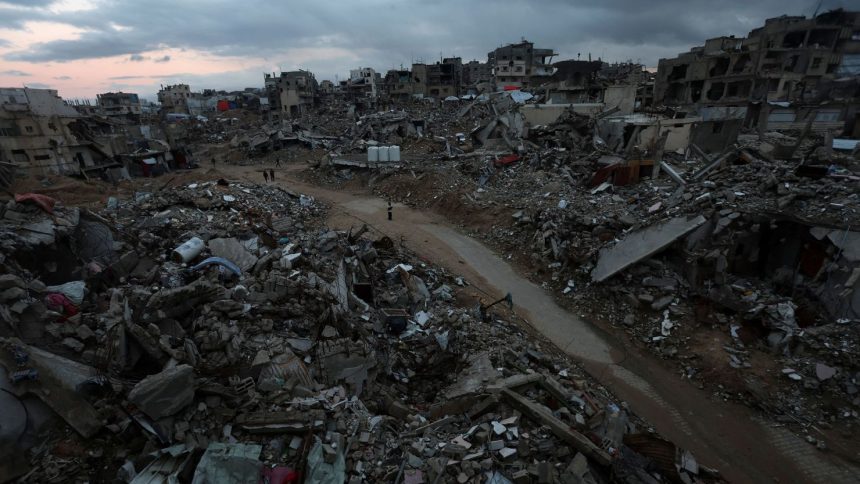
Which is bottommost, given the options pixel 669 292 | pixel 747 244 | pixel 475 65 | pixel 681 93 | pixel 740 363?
pixel 740 363

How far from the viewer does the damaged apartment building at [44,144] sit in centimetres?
2528

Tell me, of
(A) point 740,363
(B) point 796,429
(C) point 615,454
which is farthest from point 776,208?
(C) point 615,454

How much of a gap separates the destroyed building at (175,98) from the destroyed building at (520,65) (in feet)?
180

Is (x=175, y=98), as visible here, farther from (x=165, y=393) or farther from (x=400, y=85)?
(x=165, y=393)

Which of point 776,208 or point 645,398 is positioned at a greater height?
point 776,208

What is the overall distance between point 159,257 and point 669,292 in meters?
12.0

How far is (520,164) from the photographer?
67.6 ft

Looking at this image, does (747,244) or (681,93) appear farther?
(681,93)

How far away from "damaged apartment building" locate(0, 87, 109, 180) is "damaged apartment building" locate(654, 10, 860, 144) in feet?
146

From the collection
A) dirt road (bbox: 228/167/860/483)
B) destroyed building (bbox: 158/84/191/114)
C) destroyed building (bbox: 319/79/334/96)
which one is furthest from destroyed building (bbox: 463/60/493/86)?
dirt road (bbox: 228/167/860/483)

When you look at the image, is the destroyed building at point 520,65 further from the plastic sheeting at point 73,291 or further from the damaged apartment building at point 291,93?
the plastic sheeting at point 73,291

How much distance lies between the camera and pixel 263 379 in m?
5.55

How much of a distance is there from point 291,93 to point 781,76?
5606cm

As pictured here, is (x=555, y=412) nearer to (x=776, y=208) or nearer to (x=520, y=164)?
(x=776, y=208)
